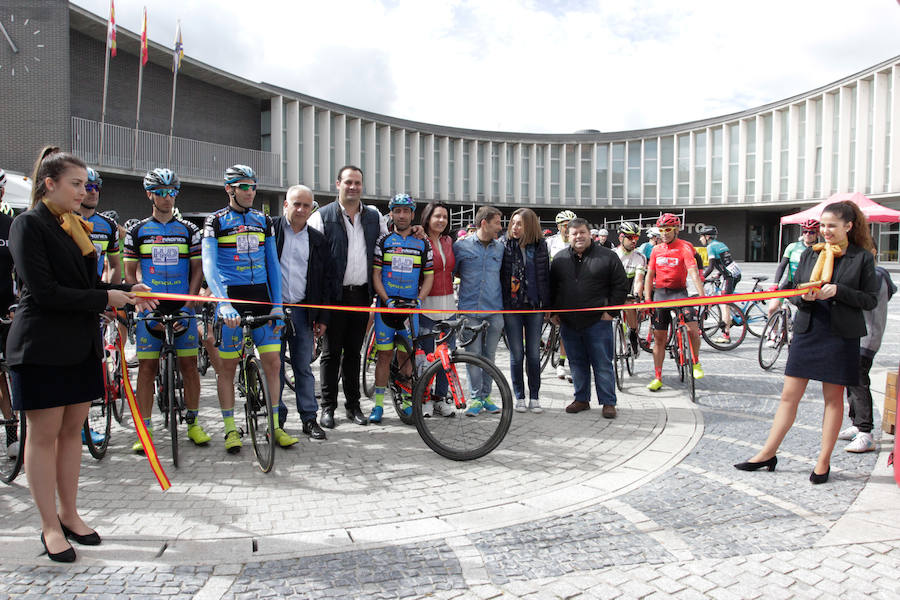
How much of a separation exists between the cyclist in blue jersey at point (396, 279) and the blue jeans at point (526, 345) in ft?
3.35

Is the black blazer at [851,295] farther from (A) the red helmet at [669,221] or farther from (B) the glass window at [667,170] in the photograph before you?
(B) the glass window at [667,170]

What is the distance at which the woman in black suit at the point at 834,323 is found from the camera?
4.16 meters

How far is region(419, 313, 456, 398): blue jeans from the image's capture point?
5102 millimetres

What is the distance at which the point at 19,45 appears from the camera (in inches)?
893

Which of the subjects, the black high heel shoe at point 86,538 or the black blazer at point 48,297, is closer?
the black blazer at point 48,297

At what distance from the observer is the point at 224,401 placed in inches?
197

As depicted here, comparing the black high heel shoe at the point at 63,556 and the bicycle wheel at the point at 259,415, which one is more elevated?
the bicycle wheel at the point at 259,415

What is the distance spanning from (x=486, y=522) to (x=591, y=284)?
10.3ft

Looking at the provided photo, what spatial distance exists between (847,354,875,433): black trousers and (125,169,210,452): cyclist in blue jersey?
5.13 metres

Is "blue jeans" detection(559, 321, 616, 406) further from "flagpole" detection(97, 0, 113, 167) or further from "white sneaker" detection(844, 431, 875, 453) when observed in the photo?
"flagpole" detection(97, 0, 113, 167)

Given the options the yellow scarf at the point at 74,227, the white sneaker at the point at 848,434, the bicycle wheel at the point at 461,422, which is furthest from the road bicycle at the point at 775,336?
the yellow scarf at the point at 74,227

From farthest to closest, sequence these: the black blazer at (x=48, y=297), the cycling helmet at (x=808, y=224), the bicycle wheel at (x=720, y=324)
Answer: the bicycle wheel at (x=720, y=324)
the cycling helmet at (x=808, y=224)
the black blazer at (x=48, y=297)

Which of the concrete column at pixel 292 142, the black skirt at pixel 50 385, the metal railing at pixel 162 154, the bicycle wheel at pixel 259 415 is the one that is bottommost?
the bicycle wheel at pixel 259 415

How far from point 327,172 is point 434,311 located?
33.5 m
